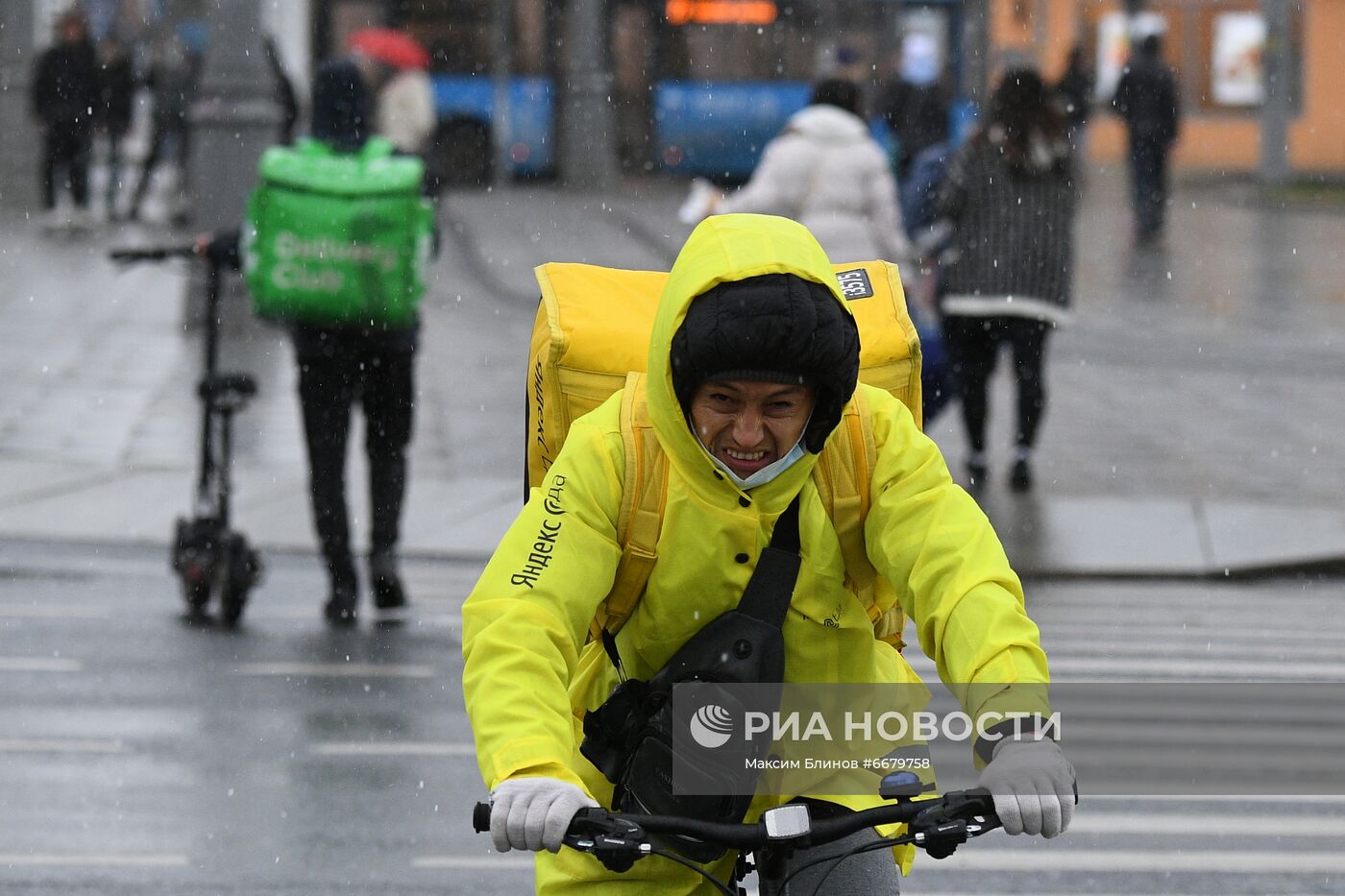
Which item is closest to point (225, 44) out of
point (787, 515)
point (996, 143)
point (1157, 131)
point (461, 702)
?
point (996, 143)

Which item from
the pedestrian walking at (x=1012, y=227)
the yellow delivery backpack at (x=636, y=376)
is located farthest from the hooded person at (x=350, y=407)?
the yellow delivery backpack at (x=636, y=376)

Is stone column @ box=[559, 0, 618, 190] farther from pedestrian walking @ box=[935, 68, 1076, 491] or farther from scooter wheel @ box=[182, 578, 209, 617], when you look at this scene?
scooter wheel @ box=[182, 578, 209, 617]

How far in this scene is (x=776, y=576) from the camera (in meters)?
3.15

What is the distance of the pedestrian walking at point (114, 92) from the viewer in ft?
75.2

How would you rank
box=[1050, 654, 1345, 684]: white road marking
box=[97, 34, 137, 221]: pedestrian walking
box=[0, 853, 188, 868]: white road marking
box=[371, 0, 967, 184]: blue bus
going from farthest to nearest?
box=[371, 0, 967, 184]: blue bus, box=[97, 34, 137, 221]: pedestrian walking, box=[1050, 654, 1345, 684]: white road marking, box=[0, 853, 188, 868]: white road marking

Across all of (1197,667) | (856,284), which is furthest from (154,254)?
(856,284)

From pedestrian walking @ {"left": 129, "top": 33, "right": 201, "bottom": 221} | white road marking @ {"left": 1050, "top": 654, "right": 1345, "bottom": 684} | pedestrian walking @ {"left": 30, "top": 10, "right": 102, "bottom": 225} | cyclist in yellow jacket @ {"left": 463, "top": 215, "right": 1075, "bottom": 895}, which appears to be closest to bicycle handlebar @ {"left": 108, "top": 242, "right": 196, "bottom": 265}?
white road marking @ {"left": 1050, "top": 654, "right": 1345, "bottom": 684}

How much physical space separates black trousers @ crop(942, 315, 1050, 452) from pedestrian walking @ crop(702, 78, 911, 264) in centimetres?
68

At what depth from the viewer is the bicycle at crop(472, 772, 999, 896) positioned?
8.88ft

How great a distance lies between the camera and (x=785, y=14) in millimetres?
28859

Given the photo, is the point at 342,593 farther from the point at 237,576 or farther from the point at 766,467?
the point at 766,467

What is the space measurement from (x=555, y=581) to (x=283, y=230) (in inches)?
199

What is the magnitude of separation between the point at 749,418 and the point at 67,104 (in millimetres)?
19677

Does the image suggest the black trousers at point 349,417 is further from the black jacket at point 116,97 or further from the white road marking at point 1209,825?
the black jacket at point 116,97
